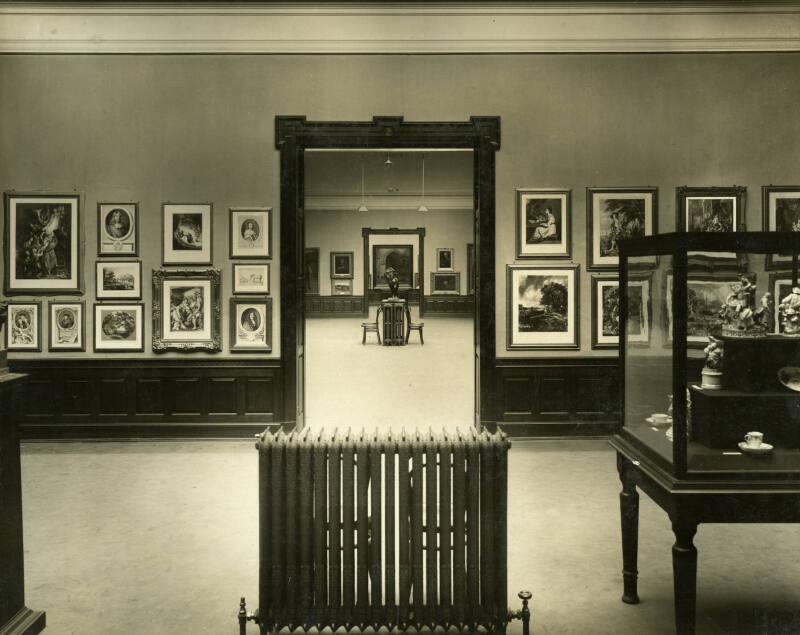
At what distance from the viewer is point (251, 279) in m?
8.23

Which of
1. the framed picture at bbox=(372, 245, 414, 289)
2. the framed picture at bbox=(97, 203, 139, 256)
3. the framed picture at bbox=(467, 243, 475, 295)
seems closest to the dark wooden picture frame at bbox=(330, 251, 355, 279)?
the framed picture at bbox=(372, 245, 414, 289)

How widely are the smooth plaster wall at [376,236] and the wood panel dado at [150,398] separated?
748 inches

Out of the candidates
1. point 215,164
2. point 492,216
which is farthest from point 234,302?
point 492,216

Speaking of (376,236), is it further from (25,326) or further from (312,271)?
(25,326)

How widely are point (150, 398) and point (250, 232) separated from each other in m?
2.43

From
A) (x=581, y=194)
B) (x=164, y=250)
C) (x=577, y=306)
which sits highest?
(x=581, y=194)

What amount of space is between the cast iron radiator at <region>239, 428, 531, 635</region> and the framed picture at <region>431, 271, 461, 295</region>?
24.1 metres

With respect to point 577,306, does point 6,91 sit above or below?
above

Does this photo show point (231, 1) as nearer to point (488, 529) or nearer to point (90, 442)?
point (90, 442)

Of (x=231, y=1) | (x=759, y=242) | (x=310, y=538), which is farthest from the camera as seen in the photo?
(x=231, y=1)

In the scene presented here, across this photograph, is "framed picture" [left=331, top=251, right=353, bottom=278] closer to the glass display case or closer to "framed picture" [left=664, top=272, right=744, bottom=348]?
"framed picture" [left=664, top=272, right=744, bottom=348]

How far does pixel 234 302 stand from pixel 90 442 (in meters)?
2.50

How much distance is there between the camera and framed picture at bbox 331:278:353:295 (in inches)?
1080

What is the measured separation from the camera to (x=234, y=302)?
824cm
